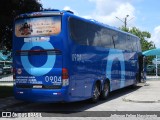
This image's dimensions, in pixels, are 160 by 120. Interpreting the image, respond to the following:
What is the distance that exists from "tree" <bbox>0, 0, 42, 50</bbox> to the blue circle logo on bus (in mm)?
2590

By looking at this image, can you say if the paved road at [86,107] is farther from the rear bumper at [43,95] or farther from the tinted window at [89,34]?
the tinted window at [89,34]

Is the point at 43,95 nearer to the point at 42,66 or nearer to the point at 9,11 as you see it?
the point at 42,66

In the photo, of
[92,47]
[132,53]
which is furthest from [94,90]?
[132,53]

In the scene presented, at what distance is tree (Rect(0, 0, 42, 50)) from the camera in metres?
16.5

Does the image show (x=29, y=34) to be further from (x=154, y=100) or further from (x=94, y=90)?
(x=154, y=100)

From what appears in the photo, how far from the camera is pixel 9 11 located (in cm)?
1719

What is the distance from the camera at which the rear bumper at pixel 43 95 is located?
44.0 feet

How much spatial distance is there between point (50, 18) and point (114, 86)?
7148 millimetres

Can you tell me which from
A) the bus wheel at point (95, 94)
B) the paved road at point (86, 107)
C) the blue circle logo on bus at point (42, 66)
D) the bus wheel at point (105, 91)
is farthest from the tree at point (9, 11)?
the bus wheel at point (105, 91)

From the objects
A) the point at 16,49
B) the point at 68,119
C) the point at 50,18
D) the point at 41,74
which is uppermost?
the point at 50,18

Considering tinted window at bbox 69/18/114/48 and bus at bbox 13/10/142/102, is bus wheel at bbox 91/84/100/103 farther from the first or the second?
tinted window at bbox 69/18/114/48

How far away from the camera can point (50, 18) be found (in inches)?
544

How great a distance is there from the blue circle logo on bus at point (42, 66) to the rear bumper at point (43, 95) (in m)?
0.67

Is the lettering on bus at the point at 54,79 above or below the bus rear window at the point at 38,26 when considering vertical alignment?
below
